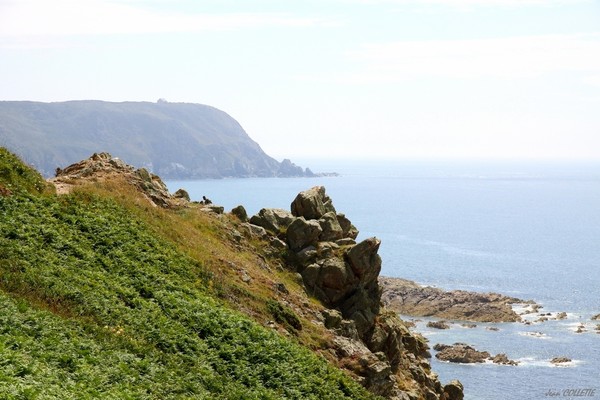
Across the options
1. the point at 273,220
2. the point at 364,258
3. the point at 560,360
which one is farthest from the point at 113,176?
the point at 560,360

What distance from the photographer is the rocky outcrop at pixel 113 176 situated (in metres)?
45.3

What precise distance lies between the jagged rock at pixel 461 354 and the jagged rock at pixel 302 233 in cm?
7313

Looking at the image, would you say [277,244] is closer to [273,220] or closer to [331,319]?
[273,220]

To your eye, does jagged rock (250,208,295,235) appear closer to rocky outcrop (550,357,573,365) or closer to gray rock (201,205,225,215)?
gray rock (201,205,225,215)

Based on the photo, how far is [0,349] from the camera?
21.7 metres

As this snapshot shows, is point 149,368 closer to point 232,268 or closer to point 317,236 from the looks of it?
point 232,268

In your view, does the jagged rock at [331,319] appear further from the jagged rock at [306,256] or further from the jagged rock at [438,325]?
the jagged rock at [438,325]

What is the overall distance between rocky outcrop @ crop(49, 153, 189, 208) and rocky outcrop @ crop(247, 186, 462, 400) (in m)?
6.53

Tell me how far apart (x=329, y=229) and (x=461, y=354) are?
238ft

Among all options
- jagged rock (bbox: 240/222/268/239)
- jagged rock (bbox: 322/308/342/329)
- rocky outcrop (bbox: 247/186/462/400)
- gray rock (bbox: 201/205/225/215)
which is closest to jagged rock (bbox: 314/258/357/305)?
rocky outcrop (bbox: 247/186/462/400)

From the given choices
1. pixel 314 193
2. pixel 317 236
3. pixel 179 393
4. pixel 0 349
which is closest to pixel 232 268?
pixel 317 236

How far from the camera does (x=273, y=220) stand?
52000 millimetres

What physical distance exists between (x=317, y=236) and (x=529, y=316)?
355 ft

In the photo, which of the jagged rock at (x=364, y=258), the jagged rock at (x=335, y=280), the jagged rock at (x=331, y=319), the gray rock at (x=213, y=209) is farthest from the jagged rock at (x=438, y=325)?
the jagged rock at (x=331, y=319)
